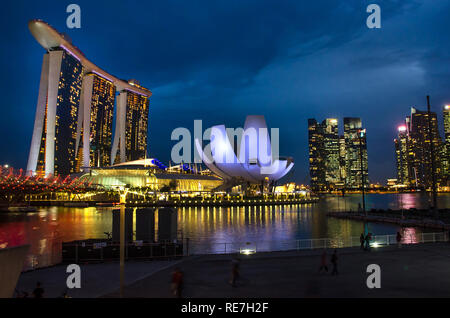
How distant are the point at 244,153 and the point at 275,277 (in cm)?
6357

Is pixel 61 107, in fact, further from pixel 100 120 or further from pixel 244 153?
Answer: pixel 244 153

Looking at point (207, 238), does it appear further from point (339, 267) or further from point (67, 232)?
point (339, 267)

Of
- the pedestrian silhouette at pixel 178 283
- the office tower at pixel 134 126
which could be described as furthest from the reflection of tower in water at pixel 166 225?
the office tower at pixel 134 126

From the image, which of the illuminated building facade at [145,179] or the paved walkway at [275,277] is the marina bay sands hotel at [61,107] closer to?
the illuminated building facade at [145,179]

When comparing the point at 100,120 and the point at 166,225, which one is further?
the point at 100,120

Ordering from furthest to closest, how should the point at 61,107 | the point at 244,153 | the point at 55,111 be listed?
the point at 61,107, the point at 55,111, the point at 244,153

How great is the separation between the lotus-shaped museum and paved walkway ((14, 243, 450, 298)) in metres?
56.7

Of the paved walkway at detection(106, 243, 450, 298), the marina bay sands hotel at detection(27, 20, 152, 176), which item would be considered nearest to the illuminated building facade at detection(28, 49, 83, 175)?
the marina bay sands hotel at detection(27, 20, 152, 176)

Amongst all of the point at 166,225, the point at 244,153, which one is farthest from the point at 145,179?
the point at 166,225

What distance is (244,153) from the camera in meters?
72.4

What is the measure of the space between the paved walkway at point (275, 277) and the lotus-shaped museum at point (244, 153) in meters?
56.7

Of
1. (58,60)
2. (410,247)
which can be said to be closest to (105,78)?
(58,60)
